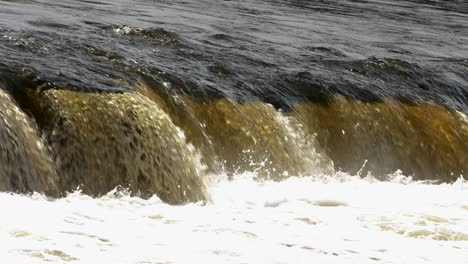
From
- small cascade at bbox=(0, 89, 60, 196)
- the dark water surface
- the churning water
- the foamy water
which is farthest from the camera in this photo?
the dark water surface

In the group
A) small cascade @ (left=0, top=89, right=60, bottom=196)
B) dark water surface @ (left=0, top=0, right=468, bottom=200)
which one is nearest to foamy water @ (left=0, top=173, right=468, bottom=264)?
small cascade @ (left=0, top=89, right=60, bottom=196)

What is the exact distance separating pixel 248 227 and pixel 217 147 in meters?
2.37

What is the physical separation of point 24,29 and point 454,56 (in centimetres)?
778

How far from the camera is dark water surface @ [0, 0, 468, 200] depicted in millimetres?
11984

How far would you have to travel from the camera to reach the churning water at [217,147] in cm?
981

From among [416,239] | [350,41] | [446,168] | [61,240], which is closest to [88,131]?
[61,240]

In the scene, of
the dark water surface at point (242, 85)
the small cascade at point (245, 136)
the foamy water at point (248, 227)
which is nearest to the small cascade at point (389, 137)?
the dark water surface at point (242, 85)

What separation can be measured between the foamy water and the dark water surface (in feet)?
1.95

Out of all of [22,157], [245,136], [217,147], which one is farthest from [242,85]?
[22,157]

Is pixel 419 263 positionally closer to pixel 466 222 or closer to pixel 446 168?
pixel 466 222

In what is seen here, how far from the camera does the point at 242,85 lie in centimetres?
1405

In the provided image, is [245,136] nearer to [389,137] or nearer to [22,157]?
[389,137]

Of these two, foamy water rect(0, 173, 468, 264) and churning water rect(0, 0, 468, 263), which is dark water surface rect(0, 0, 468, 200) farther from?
foamy water rect(0, 173, 468, 264)

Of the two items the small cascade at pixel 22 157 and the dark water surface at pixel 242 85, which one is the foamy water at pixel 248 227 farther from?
the dark water surface at pixel 242 85
